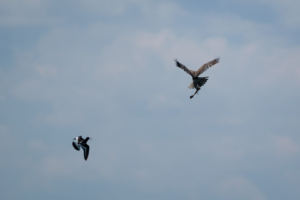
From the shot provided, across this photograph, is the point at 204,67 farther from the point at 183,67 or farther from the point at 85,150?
the point at 85,150

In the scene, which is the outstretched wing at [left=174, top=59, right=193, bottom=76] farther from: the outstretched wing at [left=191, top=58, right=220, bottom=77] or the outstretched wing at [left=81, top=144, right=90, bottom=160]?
the outstretched wing at [left=81, top=144, right=90, bottom=160]

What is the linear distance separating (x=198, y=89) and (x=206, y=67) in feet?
9.91

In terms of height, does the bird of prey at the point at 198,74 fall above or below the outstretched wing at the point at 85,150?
above

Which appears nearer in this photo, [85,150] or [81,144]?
[81,144]

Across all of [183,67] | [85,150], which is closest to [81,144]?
[85,150]

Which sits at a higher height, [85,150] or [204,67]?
[204,67]

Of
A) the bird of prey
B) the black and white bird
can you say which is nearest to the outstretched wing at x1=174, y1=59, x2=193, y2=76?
the bird of prey

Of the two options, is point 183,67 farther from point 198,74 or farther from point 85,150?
point 85,150

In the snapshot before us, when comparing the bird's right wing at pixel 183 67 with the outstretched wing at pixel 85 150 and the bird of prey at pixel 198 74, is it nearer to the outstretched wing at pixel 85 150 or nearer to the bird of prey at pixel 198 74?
the bird of prey at pixel 198 74

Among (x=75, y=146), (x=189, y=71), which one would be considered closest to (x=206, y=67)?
(x=189, y=71)

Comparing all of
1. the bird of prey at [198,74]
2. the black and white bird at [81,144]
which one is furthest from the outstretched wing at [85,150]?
the bird of prey at [198,74]

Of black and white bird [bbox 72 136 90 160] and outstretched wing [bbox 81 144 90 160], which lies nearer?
black and white bird [bbox 72 136 90 160]

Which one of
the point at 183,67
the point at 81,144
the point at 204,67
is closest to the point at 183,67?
the point at 183,67

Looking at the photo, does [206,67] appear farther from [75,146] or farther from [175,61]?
[75,146]
